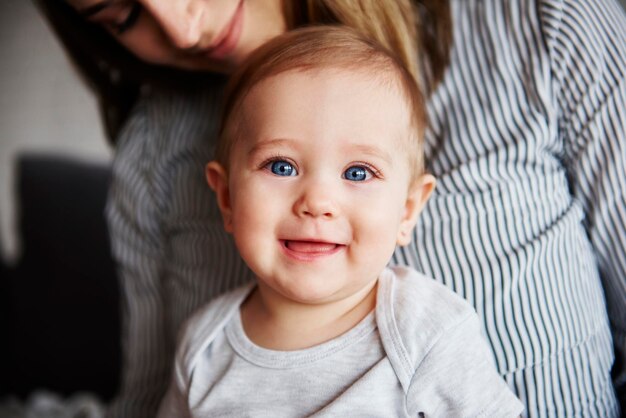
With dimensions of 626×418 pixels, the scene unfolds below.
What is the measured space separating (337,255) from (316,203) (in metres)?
0.09

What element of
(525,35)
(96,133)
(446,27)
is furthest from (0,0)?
(525,35)

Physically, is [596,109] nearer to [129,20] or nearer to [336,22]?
[336,22]

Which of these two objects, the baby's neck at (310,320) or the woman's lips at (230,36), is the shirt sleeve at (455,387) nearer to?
the baby's neck at (310,320)

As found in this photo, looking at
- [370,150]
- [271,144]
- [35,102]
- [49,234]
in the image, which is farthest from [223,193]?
[35,102]

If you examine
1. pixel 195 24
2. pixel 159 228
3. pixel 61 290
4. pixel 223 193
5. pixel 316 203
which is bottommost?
pixel 61 290

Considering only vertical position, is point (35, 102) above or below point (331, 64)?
below

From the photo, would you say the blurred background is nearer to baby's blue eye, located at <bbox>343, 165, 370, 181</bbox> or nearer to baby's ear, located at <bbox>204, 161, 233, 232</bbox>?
baby's ear, located at <bbox>204, 161, 233, 232</bbox>

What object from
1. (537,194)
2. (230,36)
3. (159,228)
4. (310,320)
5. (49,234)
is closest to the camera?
(310,320)

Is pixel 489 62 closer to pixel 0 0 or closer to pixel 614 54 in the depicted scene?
pixel 614 54

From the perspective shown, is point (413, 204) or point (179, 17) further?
point (179, 17)

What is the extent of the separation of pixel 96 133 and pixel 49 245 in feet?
1.47

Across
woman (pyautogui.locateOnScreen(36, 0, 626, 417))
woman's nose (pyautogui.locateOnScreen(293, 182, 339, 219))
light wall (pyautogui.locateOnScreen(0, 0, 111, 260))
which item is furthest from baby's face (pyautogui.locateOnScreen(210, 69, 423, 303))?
light wall (pyautogui.locateOnScreen(0, 0, 111, 260))

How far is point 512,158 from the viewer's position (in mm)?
1140

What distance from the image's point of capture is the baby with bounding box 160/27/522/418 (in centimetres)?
92
